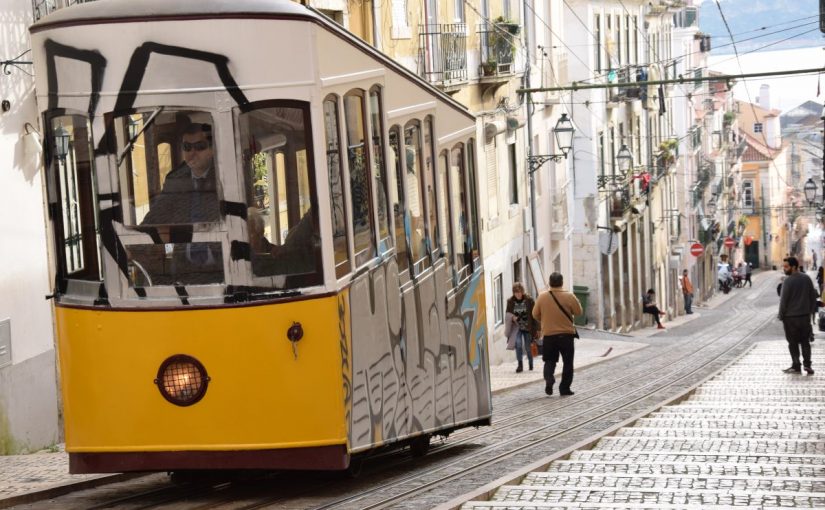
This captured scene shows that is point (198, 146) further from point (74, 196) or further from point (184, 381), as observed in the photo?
point (184, 381)

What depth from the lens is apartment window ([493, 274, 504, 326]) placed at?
30681mm

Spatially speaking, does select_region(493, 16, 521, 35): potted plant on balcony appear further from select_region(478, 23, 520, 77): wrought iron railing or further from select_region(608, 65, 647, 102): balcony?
select_region(608, 65, 647, 102): balcony

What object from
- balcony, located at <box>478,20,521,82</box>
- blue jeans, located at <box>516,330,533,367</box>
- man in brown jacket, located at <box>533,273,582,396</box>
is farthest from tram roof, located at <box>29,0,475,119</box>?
balcony, located at <box>478,20,521,82</box>

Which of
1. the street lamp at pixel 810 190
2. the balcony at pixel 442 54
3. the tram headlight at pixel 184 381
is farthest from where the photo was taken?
the street lamp at pixel 810 190

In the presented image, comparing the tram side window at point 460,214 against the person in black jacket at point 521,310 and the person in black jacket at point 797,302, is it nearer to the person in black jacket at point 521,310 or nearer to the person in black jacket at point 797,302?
the person in black jacket at point 797,302

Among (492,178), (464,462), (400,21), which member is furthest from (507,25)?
(464,462)

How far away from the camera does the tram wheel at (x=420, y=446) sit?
11845 mm

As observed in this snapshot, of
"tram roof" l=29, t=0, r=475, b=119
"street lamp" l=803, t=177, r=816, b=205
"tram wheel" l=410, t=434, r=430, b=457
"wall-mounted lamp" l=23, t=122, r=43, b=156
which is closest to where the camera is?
"tram roof" l=29, t=0, r=475, b=119

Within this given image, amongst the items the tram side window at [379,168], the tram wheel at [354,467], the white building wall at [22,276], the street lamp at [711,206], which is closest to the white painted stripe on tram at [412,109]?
the tram side window at [379,168]

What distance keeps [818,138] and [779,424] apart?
113 metres

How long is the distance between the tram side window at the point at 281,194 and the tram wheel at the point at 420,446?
144 inches

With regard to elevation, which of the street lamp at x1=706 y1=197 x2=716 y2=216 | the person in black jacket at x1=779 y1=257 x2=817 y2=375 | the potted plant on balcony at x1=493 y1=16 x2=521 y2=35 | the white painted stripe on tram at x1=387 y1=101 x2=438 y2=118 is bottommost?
the street lamp at x1=706 y1=197 x2=716 y2=216

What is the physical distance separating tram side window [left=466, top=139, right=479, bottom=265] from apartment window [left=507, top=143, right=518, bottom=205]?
20.6 metres

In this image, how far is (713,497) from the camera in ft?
26.5
